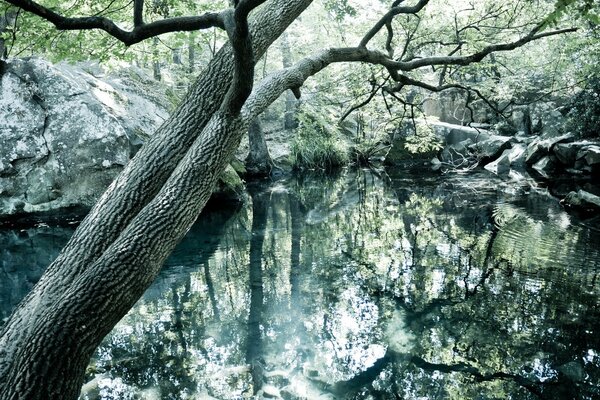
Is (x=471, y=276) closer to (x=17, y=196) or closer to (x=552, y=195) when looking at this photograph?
(x=552, y=195)

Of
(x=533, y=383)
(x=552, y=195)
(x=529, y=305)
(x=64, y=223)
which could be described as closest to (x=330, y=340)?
(x=533, y=383)

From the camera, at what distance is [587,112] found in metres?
17.2

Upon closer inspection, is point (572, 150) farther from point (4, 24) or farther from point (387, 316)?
point (4, 24)

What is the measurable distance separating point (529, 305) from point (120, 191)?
5284 mm

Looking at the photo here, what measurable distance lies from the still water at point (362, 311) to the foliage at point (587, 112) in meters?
8.08

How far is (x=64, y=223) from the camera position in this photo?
38.8 feet

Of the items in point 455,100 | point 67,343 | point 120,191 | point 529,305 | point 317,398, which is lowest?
point 317,398

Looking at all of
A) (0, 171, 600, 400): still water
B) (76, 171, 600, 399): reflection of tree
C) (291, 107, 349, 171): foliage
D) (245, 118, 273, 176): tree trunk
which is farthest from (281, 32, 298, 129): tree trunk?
(76, 171, 600, 399): reflection of tree

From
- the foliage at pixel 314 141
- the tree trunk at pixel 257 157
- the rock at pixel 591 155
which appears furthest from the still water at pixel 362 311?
the foliage at pixel 314 141

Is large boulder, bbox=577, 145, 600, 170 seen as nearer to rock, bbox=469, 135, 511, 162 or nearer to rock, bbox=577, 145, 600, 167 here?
rock, bbox=577, 145, 600, 167

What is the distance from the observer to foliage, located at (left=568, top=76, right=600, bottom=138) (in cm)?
1687

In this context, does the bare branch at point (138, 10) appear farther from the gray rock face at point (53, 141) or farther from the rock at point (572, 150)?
the rock at point (572, 150)

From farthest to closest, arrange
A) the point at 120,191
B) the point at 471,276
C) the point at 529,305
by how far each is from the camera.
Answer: the point at 471,276
the point at 529,305
the point at 120,191

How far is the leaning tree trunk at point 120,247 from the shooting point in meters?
2.61
